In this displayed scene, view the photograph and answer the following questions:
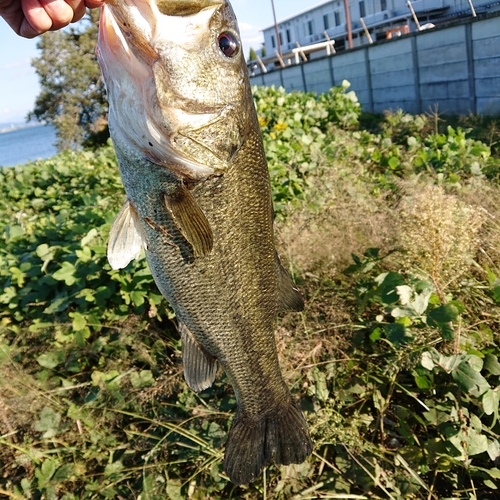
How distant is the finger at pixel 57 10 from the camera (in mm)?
1941

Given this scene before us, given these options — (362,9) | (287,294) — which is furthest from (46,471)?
(362,9)

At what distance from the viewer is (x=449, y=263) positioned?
3.15 meters

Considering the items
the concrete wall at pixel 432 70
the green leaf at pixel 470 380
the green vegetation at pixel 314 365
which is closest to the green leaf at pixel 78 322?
the green vegetation at pixel 314 365

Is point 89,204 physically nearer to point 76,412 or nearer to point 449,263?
point 76,412

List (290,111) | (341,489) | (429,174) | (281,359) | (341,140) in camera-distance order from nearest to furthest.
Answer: (341,489) → (281,359) → (429,174) → (341,140) → (290,111)

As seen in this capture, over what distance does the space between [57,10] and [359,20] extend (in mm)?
48169

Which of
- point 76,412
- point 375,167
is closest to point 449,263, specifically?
point 76,412

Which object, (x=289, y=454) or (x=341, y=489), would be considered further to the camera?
(x=341, y=489)

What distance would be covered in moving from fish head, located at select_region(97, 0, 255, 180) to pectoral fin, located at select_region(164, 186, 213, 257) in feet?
0.25

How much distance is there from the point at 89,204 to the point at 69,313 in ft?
7.60

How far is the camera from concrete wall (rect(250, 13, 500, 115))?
481 inches

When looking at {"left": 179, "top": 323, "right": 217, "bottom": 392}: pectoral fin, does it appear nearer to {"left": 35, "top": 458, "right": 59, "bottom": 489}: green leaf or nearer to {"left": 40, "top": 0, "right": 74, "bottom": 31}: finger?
{"left": 40, "top": 0, "right": 74, "bottom": 31}: finger

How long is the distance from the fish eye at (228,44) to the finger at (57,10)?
0.62 meters

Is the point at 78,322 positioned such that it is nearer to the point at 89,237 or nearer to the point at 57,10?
the point at 89,237
